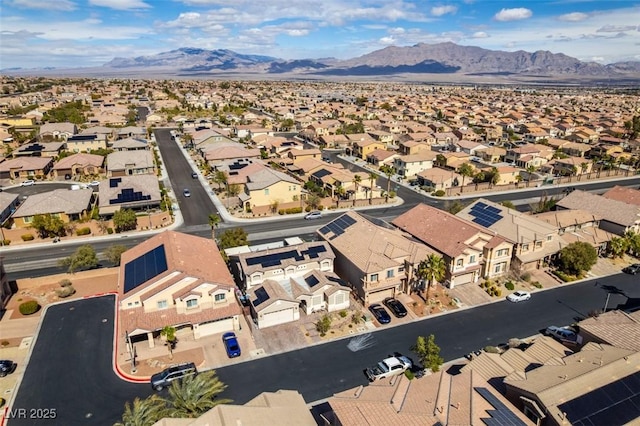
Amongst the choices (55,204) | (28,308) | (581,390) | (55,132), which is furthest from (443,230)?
(55,132)

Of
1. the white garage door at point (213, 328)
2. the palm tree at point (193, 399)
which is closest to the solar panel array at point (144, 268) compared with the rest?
the white garage door at point (213, 328)

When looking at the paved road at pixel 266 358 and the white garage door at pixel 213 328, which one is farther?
the white garage door at pixel 213 328

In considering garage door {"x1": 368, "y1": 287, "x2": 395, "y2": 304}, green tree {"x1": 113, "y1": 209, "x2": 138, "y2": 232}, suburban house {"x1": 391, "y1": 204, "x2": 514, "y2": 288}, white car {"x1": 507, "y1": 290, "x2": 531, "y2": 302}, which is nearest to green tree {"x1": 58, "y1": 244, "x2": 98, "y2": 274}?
green tree {"x1": 113, "y1": 209, "x2": 138, "y2": 232}

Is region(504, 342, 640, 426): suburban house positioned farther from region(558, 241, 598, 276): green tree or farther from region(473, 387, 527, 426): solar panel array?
region(558, 241, 598, 276): green tree

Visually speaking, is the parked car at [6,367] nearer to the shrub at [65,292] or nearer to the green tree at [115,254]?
the shrub at [65,292]

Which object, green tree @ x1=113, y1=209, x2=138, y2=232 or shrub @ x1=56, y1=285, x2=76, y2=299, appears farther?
green tree @ x1=113, y1=209, x2=138, y2=232

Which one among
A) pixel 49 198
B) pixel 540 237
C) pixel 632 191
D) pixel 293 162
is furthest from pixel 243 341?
pixel 632 191

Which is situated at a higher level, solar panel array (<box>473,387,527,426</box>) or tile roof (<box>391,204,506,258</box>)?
tile roof (<box>391,204,506,258</box>)
